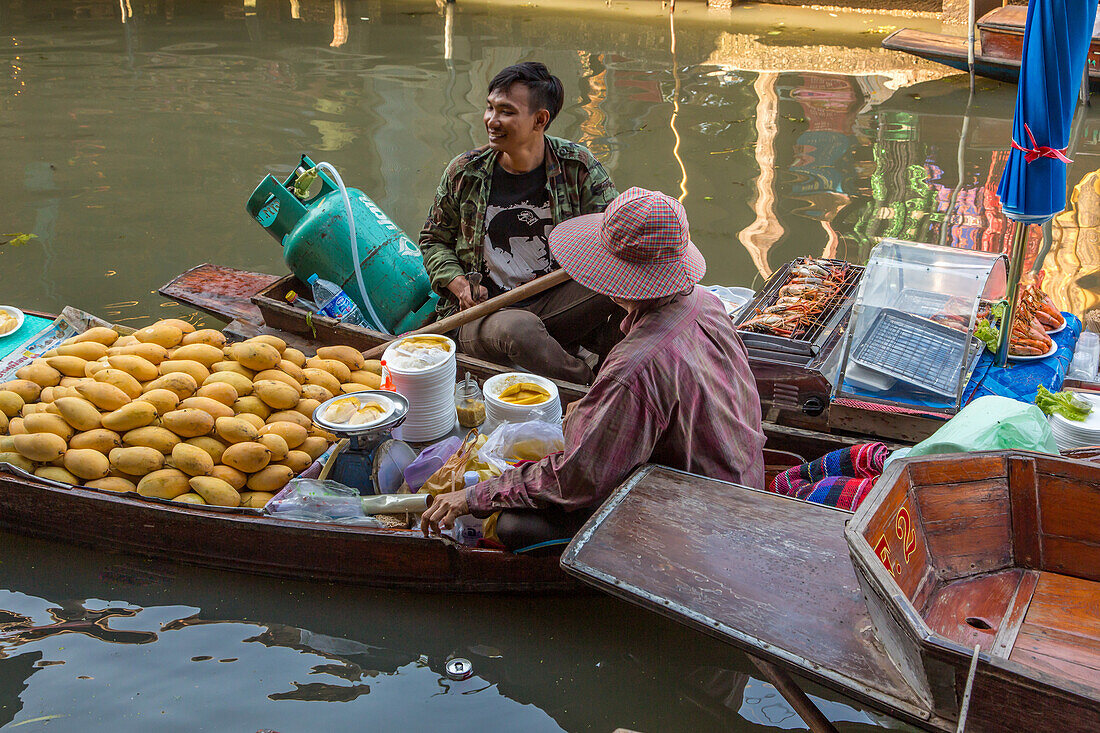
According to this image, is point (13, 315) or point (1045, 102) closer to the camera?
point (1045, 102)

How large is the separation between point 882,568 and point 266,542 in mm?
2093

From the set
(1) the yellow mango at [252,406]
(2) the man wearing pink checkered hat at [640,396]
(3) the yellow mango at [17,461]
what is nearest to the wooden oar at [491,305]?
(1) the yellow mango at [252,406]

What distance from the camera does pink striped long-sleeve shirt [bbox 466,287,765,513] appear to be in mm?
2342

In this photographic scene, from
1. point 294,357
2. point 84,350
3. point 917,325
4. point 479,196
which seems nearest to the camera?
point 84,350

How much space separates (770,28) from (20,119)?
9.82 metres

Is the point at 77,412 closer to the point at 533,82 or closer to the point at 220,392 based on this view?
the point at 220,392

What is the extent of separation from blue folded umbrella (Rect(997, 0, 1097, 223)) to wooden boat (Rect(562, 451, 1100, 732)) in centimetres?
168

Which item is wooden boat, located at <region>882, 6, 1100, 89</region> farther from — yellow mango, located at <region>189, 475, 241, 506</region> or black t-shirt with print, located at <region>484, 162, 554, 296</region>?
yellow mango, located at <region>189, 475, 241, 506</region>

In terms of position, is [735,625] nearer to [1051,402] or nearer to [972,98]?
[1051,402]

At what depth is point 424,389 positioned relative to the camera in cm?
336

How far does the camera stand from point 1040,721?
1569 millimetres

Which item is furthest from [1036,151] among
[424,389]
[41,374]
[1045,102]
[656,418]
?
[41,374]

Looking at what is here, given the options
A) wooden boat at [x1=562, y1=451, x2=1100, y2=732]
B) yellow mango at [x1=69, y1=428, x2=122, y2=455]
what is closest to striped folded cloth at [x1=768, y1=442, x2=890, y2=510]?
wooden boat at [x1=562, y1=451, x2=1100, y2=732]

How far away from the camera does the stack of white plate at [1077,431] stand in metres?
3.18
